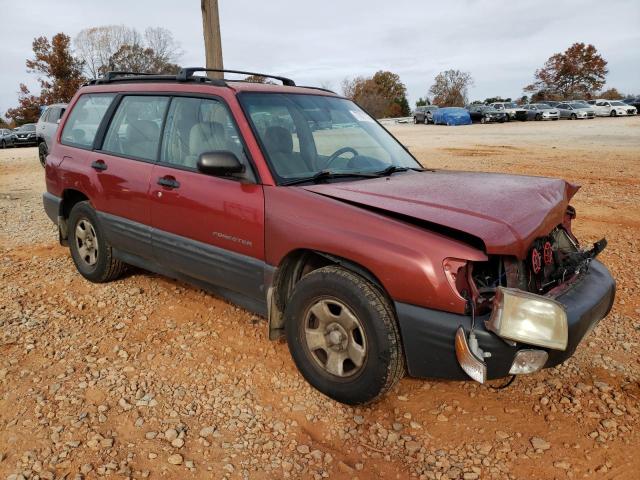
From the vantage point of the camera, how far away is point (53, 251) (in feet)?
19.4

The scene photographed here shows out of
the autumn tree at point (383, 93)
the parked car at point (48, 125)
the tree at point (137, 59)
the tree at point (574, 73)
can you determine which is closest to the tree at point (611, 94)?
the tree at point (574, 73)

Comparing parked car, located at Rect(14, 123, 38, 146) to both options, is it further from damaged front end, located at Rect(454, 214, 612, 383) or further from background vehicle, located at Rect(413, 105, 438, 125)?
damaged front end, located at Rect(454, 214, 612, 383)

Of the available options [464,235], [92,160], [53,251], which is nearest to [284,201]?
[464,235]

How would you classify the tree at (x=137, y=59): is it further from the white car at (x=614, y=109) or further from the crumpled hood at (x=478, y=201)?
the crumpled hood at (x=478, y=201)

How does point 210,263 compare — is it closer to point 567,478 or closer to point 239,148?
point 239,148

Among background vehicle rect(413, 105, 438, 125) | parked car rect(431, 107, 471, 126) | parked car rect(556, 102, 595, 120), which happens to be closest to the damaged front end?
parked car rect(431, 107, 471, 126)

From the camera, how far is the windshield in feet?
11.0

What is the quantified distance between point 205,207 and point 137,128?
3.96 feet

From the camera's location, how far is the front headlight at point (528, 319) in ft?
7.60

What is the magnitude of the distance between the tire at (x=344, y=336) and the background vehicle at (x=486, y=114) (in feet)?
129

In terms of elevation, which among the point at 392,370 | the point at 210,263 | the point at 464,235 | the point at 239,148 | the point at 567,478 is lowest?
the point at 567,478

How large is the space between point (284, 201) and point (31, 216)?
6457 millimetres

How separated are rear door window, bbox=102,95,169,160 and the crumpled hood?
5.01 feet

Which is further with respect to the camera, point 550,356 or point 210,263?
point 210,263
